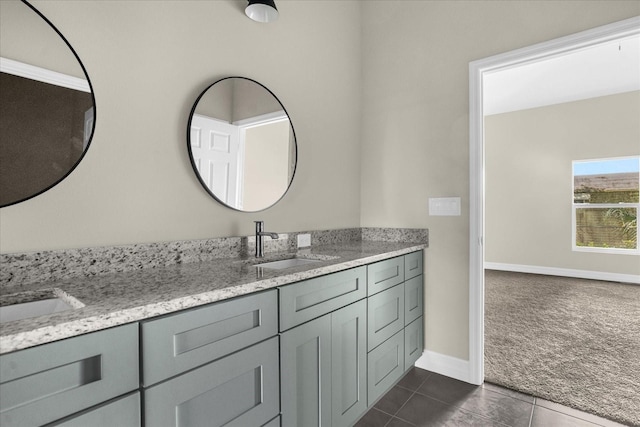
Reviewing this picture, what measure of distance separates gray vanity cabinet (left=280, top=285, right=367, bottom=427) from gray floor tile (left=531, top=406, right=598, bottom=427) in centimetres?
98

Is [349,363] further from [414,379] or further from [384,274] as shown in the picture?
[414,379]

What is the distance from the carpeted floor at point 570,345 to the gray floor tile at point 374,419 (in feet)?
2.83

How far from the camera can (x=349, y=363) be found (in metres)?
1.60

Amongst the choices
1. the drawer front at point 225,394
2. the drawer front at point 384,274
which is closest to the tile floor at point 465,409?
the drawer front at point 384,274

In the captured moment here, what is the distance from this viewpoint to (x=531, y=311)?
3.66 meters

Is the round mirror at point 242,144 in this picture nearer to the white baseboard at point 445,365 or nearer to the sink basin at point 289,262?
the sink basin at point 289,262

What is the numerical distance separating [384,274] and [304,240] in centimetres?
60

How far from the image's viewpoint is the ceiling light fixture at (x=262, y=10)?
1.82 metres

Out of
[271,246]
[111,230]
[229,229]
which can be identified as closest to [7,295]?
[111,230]

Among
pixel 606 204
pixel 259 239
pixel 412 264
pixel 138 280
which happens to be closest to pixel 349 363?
pixel 259 239

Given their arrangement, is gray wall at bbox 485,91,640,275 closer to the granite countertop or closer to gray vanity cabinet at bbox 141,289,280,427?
the granite countertop

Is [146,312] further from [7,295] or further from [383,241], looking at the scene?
[383,241]

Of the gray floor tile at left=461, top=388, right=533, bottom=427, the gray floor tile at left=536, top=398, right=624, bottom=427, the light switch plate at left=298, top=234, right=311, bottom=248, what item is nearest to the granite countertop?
the light switch plate at left=298, top=234, right=311, bottom=248

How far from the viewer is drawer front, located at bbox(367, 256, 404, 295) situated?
178 centimetres
